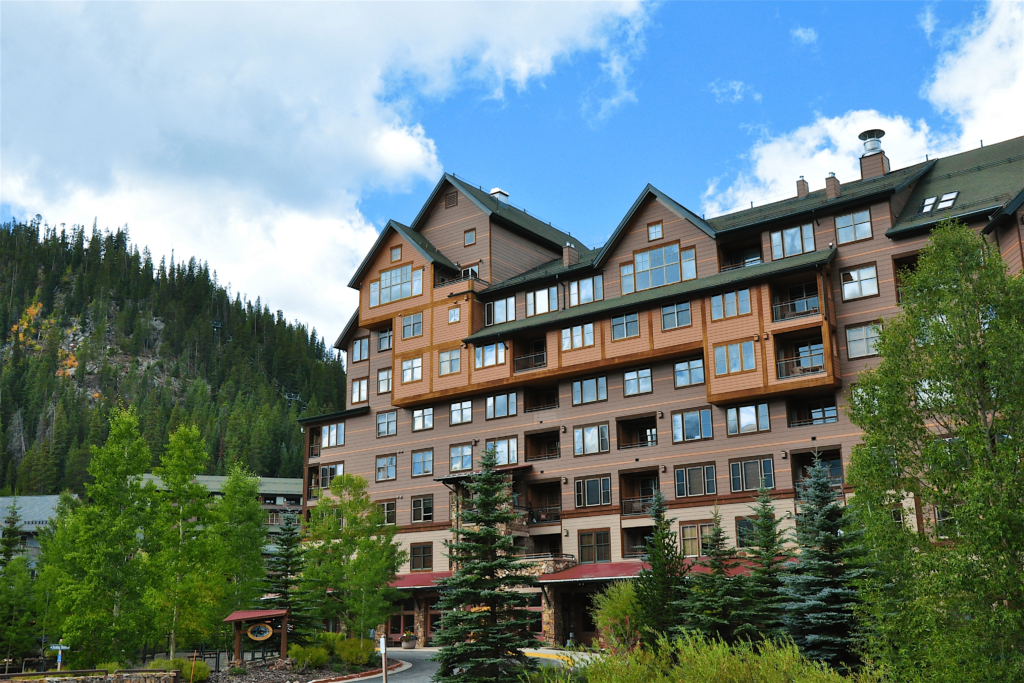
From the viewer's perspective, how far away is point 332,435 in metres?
61.6

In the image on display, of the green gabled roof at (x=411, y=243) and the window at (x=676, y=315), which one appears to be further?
the green gabled roof at (x=411, y=243)

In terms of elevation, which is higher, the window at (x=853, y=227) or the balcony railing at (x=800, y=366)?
the window at (x=853, y=227)

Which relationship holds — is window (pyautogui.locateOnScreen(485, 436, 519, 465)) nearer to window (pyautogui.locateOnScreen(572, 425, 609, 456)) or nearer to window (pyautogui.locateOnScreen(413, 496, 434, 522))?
window (pyautogui.locateOnScreen(572, 425, 609, 456))

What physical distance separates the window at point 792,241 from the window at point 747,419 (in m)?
7.57

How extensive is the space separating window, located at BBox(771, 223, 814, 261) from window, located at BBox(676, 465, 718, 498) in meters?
11.2

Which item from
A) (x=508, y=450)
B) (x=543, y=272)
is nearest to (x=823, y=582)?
(x=508, y=450)

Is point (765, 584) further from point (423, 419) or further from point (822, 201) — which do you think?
point (423, 419)

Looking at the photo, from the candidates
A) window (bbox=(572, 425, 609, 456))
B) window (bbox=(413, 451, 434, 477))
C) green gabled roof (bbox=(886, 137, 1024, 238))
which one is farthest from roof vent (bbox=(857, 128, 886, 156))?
window (bbox=(413, 451, 434, 477))

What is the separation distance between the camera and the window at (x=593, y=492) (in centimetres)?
4819

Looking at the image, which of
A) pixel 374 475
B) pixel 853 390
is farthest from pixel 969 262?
pixel 374 475

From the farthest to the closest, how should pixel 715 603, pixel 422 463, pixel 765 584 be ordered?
pixel 422 463 → pixel 765 584 → pixel 715 603

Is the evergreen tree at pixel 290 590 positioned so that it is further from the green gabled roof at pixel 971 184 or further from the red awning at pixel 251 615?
the green gabled roof at pixel 971 184

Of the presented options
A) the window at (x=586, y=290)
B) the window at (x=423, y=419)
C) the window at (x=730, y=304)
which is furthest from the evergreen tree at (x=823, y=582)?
the window at (x=423, y=419)

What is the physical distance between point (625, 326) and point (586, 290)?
396 centimetres
